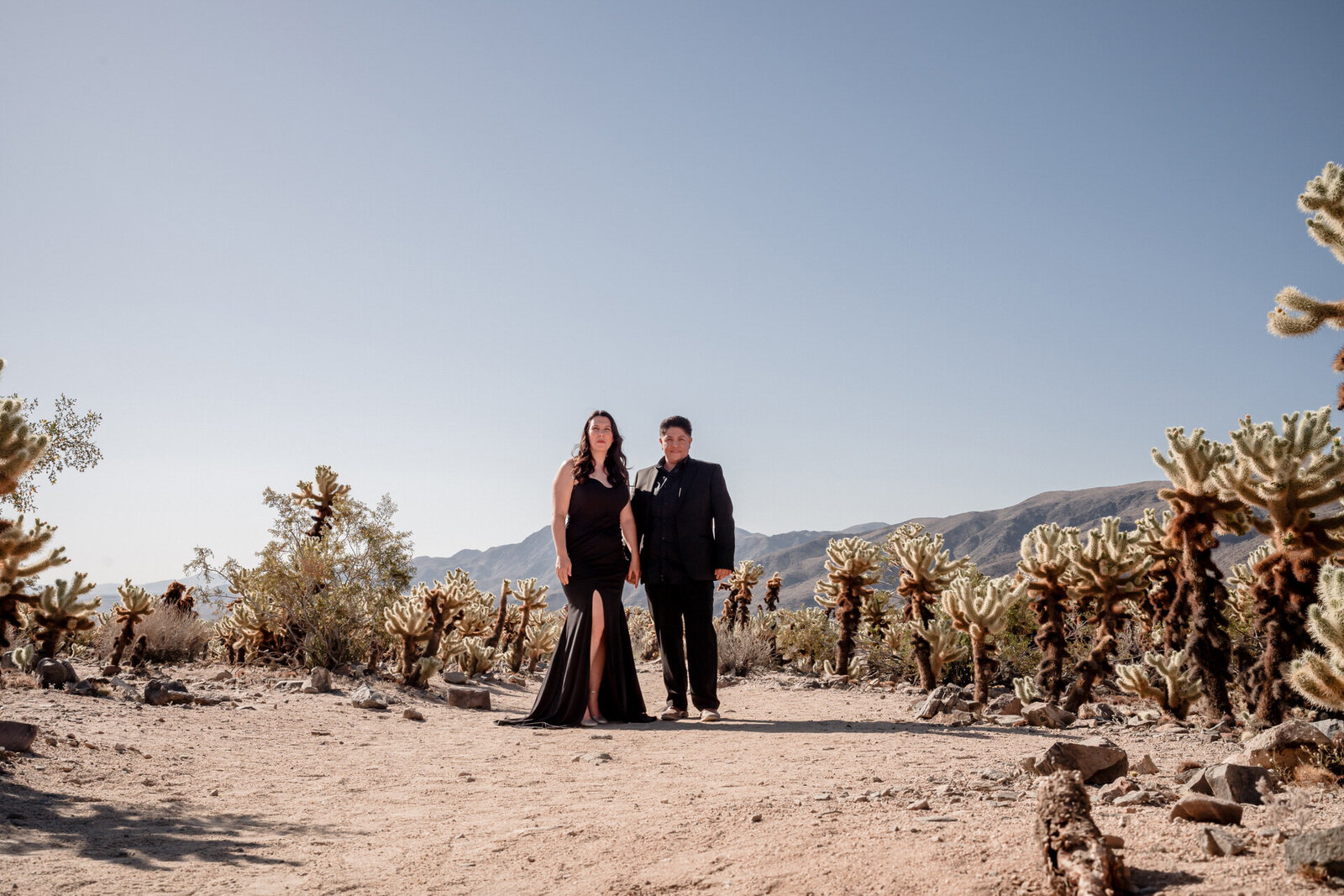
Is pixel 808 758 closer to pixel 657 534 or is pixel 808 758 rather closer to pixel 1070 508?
pixel 657 534

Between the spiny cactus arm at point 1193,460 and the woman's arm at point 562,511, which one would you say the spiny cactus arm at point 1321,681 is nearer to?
the spiny cactus arm at point 1193,460

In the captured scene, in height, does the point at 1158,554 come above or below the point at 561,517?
below

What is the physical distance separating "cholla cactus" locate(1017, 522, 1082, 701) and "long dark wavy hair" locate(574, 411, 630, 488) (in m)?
3.73

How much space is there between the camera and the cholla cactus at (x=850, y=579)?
11.5 meters

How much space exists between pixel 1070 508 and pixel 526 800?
8798 centimetres

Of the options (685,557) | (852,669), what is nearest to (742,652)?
(852,669)

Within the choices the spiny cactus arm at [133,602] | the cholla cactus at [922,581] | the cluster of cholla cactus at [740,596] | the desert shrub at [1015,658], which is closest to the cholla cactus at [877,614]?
the desert shrub at [1015,658]

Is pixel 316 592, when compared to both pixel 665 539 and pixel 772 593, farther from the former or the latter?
pixel 772 593

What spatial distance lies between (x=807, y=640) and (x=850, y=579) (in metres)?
3.60

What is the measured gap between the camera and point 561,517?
7.37 metres

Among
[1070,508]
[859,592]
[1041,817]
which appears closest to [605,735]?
[1041,817]

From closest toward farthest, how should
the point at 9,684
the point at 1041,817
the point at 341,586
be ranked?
the point at 1041,817 < the point at 9,684 < the point at 341,586

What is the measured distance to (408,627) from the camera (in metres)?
9.81

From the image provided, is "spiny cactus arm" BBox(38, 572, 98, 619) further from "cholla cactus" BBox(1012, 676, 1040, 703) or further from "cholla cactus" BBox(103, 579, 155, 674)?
"cholla cactus" BBox(1012, 676, 1040, 703)
